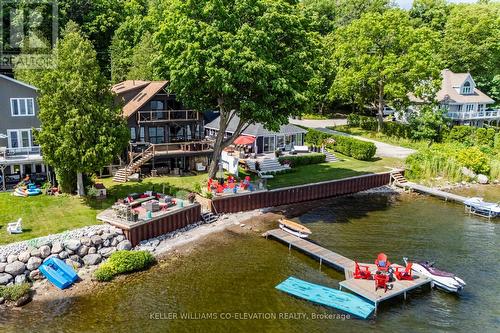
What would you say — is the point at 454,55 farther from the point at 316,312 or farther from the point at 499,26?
the point at 316,312

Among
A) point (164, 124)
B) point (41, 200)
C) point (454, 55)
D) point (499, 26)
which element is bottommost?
point (41, 200)

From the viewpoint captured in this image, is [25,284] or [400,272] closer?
[25,284]

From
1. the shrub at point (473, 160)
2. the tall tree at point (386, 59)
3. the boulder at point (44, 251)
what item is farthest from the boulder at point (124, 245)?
the tall tree at point (386, 59)

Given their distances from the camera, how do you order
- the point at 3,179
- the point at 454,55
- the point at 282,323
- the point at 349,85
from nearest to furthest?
the point at 282,323, the point at 3,179, the point at 349,85, the point at 454,55

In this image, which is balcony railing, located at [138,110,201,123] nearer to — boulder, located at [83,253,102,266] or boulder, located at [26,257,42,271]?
boulder, located at [83,253,102,266]

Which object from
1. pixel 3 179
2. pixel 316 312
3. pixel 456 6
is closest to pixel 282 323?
pixel 316 312

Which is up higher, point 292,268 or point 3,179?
point 3,179
